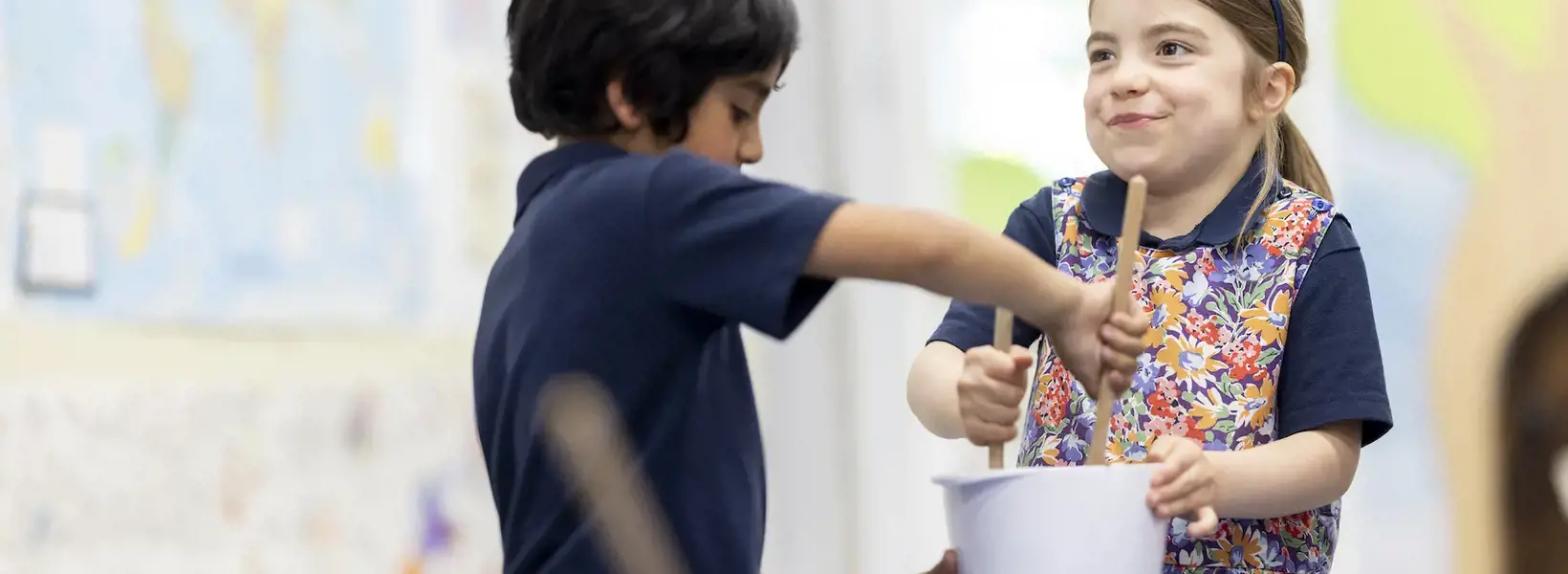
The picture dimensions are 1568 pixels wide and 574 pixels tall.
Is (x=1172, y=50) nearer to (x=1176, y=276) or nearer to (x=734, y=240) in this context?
(x=1176, y=276)

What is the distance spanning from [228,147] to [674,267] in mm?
706

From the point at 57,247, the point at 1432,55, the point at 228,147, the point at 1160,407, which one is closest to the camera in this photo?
the point at 1160,407

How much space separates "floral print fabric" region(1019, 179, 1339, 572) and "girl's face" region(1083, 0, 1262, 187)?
5 cm

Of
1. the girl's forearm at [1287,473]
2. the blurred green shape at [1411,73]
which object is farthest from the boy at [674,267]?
the blurred green shape at [1411,73]

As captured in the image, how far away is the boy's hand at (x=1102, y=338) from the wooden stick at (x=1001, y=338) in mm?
23

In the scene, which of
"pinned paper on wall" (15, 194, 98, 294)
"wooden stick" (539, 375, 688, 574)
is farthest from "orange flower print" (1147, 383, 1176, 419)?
"pinned paper on wall" (15, 194, 98, 294)

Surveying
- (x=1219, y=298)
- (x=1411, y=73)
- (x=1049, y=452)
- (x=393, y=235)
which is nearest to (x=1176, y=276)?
(x=1219, y=298)

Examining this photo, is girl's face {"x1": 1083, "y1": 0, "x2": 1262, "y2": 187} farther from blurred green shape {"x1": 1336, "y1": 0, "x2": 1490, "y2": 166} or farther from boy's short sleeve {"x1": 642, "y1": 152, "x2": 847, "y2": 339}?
blurred green shape {"x1": 1336, "y1": 0, "x2": 1490, "y2": 166}

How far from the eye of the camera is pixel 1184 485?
0.74 metres

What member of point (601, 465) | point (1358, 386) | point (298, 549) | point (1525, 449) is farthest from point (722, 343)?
point (1525, 449)

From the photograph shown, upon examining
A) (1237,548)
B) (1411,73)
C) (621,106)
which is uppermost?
(1411,73)

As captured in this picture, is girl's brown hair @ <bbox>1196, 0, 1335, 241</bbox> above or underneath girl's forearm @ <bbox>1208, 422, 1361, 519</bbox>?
above

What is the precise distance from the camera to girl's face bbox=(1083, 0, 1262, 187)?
2.98 ft

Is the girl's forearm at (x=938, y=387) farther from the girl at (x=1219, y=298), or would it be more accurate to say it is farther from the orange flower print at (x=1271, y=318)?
the orange flower print at (x=1271, y=318)
